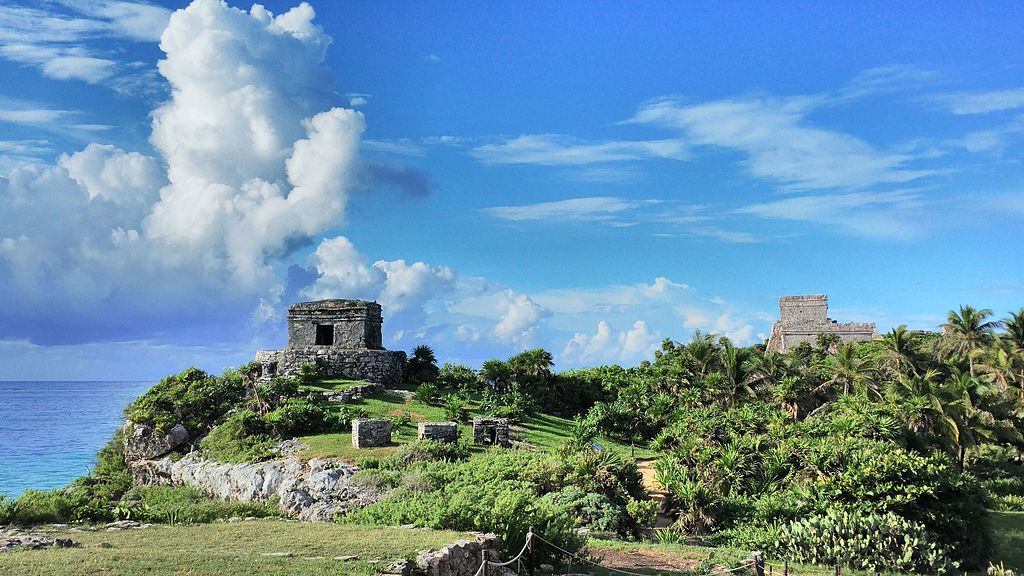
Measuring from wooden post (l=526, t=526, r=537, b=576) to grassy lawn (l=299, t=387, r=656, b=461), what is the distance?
12.2 meters

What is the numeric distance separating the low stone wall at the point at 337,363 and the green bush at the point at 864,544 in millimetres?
25746

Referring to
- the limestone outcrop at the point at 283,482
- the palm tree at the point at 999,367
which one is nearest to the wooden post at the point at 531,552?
the limestone outcrop at the point at 283,482

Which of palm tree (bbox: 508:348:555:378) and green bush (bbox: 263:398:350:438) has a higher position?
palm tree (bbox: 508:348:555:378)

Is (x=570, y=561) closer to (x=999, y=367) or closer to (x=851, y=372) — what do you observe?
(x=851, y=372)

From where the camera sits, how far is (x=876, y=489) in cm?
1936

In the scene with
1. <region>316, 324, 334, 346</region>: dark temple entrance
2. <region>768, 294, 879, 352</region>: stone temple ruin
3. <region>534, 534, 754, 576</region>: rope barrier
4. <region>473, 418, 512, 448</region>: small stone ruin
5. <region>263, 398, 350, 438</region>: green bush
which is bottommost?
<region>534, 534, 754, 576</region>: rope barrier

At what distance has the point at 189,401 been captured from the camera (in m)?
32.5

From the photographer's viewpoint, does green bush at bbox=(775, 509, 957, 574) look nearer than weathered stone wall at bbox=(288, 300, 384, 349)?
Yes

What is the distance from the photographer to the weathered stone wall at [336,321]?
41094 millimetres

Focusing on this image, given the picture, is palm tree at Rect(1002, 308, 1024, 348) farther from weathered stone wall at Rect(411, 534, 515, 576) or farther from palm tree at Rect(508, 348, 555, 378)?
weathered stone wall at Rect(411, 534, 515, 576)

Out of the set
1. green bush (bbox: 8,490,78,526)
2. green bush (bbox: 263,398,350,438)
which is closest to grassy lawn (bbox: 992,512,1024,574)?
green bush (bbox: 8,490,78,526)

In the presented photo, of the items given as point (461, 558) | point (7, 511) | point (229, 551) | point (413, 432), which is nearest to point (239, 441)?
point (413, 432)

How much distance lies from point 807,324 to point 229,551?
65772 millimetres

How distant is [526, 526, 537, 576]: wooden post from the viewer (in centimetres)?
1309
